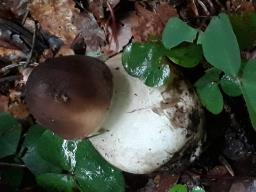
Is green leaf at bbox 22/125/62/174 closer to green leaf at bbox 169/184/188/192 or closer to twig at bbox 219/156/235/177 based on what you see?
green leaf at bbox 169/184/188/192

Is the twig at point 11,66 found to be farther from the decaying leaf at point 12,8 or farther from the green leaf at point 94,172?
the green leaf at point 94,172

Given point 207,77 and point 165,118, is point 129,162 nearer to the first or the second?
point 165,118

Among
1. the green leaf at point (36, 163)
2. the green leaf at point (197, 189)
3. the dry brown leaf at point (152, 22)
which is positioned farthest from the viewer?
the green leaf at point (36, 163)

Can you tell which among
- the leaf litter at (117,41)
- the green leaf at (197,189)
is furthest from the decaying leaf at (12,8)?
the green leaf at (197,189)

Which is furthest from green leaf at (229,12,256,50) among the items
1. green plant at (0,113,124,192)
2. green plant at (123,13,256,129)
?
green plant at (0,113,124,192)

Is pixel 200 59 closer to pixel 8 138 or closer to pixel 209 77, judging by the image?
pixel 209 77

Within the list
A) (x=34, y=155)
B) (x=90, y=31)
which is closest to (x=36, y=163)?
(x=34, y=155)

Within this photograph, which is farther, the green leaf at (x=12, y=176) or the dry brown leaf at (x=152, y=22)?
the green leaf at (x=12, y=176)

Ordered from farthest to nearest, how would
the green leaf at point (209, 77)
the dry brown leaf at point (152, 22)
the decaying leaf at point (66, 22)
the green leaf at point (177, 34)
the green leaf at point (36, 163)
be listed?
1. the decaying leaf at point (66, 22)
2. the green leaf at point (36, 163)
3. the dry brown leaf at point (152, 22)
4. the green leaf at point (209, 77)
5. the green leaf at point (177, 34)
